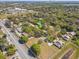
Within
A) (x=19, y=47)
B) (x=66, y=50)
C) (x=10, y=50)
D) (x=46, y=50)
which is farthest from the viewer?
(x=19, y=47)

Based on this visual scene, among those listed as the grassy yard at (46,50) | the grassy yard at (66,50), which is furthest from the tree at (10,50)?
the grassy yard at (66,50)

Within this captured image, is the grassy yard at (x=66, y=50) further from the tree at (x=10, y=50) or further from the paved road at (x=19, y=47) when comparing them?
the tree at (x=10, y=50)

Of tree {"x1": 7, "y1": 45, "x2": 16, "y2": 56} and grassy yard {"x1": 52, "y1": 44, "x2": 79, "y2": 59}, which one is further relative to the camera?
grassy yard {"x1": 52, "y1": 44, "x2": 79, "y2": 59}

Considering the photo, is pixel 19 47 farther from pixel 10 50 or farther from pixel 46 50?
pixel 46 50

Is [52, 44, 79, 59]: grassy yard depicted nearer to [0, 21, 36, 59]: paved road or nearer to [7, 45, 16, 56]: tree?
[0, 21, 36, 59]: paved road

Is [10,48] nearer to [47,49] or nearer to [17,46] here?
[17,46]

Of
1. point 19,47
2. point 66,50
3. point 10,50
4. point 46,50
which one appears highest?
point 10,50

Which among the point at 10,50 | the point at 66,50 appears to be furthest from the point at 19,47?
the point at 66,50

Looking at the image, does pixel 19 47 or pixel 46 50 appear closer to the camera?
pixel 46 50

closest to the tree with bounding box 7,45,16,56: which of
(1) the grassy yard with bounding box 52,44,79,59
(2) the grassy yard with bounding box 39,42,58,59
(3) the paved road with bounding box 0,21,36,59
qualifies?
(3) the paved road with bounding box 0,21,36,59

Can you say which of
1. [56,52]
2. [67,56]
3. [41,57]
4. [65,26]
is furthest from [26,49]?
[65,26]

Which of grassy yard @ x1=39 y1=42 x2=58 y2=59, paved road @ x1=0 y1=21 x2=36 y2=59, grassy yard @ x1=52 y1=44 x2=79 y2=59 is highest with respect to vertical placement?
paved road @ x1=0 y1=21 x2=36 y2=59
